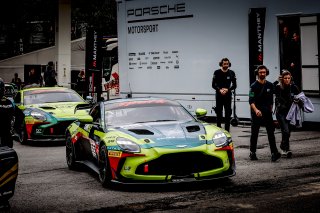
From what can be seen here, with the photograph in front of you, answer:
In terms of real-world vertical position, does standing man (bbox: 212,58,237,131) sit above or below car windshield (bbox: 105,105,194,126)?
above

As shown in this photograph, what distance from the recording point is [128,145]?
29.1ft

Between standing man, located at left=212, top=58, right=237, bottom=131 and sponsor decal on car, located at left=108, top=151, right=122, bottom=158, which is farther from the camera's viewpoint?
→ standing man, located at left=212, top=58, right=237, bottom=131

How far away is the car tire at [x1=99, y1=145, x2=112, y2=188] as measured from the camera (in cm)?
912

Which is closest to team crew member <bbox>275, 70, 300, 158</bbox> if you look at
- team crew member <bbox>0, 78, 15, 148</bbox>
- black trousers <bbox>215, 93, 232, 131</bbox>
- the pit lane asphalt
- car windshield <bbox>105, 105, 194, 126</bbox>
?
the pit lane asphalt

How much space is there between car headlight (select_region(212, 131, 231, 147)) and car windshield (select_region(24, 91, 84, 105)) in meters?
8.49

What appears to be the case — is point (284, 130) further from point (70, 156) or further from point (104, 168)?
point (104, 168)

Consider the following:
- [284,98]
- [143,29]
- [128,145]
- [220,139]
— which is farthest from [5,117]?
[143,29]

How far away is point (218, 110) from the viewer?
51.1 ft

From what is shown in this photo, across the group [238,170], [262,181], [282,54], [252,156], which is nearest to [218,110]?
[282,54]

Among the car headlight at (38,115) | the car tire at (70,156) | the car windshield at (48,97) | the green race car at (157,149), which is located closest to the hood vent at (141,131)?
the green race car at (157,149)

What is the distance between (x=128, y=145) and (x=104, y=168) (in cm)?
64

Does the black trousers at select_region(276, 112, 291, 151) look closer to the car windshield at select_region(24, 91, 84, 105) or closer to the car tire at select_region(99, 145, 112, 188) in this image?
the car tire at select_region(99, 145, 112, 188)

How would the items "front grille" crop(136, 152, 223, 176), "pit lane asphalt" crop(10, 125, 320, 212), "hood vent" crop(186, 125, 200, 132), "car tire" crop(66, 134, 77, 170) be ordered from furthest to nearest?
"car tire" crop(66, 134, 77, 170) → "hood vent" crop(186, 125, 200, 132) → "front grille" crop(136, 152, 223, 176) → "pit lane asphalt" crop(10, 125, 320, 212)

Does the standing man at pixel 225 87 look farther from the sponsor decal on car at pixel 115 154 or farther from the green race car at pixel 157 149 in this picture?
the sponsor decal on car at pixel 115 154
